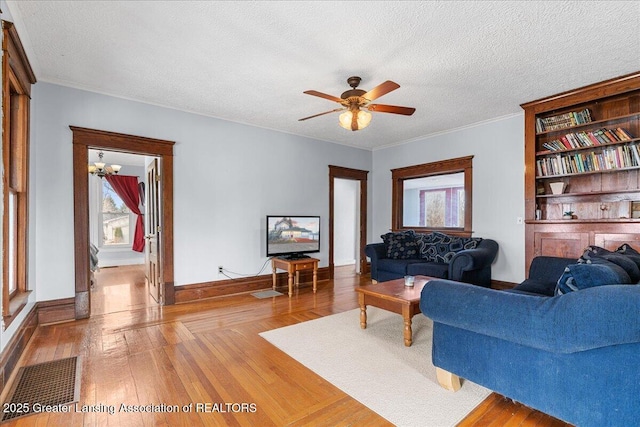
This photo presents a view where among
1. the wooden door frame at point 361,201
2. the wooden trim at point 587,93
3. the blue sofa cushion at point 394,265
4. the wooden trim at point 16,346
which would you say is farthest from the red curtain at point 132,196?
the wooden trim at point 587,93

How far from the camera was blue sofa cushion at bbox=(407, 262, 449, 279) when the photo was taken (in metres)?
4.13

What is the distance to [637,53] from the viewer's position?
2.72 meters

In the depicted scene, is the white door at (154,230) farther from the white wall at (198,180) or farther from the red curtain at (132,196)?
the red curtain at (132,196)

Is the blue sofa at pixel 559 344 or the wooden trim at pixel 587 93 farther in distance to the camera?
the wooden trim at pixel 587 93

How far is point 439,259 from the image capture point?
4637mm

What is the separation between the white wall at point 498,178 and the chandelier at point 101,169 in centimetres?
635

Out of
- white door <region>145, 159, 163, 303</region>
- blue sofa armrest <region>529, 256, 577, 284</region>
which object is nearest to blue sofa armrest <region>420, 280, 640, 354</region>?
blue sofa armrest <region>529, 256, 577, 284</region>

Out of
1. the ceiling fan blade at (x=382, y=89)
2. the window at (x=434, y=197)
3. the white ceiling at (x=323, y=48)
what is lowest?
the window at (x=434, y=197)

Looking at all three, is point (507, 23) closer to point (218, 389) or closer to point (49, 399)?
point (218, 389)

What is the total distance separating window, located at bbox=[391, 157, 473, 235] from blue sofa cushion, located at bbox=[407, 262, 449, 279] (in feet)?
3.65

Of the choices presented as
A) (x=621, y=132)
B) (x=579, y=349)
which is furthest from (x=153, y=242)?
(x=621, y=132)

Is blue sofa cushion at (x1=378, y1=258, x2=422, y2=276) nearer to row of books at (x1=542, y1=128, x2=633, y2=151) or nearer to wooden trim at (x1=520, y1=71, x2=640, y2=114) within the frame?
row of books at (x1=542, y1=128, x2=633, y2=151)

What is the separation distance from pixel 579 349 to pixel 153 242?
15.2ft

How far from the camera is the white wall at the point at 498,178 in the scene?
4.34 metres
